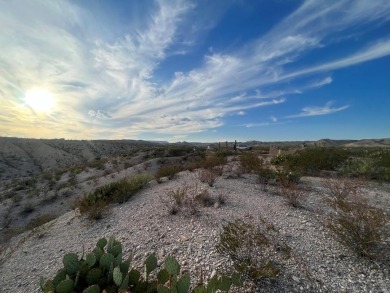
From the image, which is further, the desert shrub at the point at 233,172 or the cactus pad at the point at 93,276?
the desert shrub at the point at 233,172

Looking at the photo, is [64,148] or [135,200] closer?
[135,200]

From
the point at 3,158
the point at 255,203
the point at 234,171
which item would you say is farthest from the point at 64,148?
the point at 255,203

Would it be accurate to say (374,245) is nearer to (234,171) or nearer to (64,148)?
(234,171)

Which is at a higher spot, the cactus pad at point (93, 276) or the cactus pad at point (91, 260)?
the cactus pad at point (91, 260)

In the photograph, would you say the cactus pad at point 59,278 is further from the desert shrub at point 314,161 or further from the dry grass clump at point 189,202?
the desert shrub at point 314,161

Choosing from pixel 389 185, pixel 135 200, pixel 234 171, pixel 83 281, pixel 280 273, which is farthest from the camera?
pixel 234 171

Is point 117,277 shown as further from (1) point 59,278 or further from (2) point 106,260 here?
(1) point 59,278

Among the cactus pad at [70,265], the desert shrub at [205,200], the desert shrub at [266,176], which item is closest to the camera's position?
the cactus pad at [70,265]

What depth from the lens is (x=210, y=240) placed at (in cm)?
496

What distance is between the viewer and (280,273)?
12.7 feet

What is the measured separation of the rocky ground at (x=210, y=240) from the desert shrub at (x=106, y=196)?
338 millimetres

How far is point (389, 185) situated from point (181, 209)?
8540 millimetres

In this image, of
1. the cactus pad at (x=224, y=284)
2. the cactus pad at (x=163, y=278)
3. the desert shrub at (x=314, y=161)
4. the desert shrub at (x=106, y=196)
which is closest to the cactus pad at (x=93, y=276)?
the cactus pad at (x=163, y=278)

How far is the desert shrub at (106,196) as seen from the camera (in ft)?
25.4
